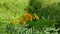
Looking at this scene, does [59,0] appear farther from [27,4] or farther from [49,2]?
[27,4]

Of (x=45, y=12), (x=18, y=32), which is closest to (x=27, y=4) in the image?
(x=45, y=12)

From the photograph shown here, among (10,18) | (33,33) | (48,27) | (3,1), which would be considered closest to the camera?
(33,33)

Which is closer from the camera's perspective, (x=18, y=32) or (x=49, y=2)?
(x=18, y=32)

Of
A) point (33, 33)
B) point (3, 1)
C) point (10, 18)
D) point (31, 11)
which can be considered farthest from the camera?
point (31, 11)

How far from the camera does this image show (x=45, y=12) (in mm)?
7492

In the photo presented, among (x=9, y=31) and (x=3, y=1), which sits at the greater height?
(x=3, y=1)

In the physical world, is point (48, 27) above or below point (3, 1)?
below

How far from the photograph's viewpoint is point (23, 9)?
7.86 metres

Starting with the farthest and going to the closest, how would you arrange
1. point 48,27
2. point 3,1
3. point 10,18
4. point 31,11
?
point 31,11, point 3,1, point 10,18, point 48,27

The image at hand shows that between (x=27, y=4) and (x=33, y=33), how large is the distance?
8.86 feet

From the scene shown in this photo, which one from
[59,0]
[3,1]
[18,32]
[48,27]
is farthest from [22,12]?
[18,32]

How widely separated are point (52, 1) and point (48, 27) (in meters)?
1.74

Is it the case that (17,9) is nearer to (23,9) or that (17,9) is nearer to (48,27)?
(23,9)

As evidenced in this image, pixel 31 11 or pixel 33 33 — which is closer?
pixel 33 33
